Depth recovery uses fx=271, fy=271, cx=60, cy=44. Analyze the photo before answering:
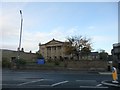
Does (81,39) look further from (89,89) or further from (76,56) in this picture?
(89,89)

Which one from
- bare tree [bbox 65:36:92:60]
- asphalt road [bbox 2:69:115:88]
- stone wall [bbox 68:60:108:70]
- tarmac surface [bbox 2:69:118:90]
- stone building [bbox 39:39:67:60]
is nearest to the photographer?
tarmac surface [bbox 2:69:118:90]

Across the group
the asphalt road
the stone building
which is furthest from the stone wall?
the stone building

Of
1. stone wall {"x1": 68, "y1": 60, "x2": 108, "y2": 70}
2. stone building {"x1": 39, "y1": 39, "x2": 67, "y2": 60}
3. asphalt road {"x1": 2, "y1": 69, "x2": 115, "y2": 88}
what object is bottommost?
asphalt road {"x1": 2, "y1": 69, "x2": 115, "y2": 88}

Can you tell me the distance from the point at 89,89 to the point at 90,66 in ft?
81.7

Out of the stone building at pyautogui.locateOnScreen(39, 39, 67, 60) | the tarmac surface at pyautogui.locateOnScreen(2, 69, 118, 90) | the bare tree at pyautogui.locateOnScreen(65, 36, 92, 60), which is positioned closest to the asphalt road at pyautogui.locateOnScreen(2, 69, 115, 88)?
the tarmac surface at pyautogui.locateOnScreen(2, 69, 118, 90)

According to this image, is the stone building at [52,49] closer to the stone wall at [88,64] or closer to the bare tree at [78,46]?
the bare tree at [78,46]

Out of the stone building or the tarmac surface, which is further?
the stone building

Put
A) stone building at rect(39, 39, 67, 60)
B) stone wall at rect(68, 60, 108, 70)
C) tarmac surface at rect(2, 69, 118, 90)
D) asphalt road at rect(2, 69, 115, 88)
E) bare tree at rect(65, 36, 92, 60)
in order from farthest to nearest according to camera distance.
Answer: stone building at rect(39, 39, 67, 60)
bare tree at rect(65, 36, 92, 60)
stone wall at rect(68, 60, 108, 70)
asphalt road at rect(2, 69, 115, 88)
tarmac surface at rect(2, 69, 118, 90)

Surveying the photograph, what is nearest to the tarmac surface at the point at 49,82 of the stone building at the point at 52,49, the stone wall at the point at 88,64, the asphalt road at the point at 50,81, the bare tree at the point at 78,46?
the asphalt road at the point at 50,81

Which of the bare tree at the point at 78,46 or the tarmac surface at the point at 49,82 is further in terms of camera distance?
the bare tree at the point at 78,46

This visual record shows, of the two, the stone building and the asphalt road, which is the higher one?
the stone building

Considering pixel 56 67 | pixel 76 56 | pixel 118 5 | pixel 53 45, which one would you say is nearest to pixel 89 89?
pixel 118 5

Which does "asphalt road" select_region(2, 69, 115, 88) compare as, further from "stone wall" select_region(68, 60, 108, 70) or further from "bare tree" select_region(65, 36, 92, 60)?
"bare tree" select_region(65, 36, 92, 60)

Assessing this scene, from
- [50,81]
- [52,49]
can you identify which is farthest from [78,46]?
[50,81]
